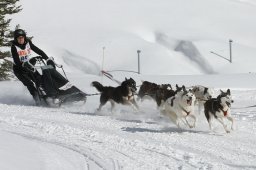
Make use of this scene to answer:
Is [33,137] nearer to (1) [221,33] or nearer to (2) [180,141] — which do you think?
(2) [180,141]

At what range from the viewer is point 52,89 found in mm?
13016

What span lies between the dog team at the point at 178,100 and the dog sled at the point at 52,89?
0.73 metres

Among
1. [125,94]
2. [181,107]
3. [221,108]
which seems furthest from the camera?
[125,94]

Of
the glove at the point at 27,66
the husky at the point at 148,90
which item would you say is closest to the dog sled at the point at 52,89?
the glove at the point at 27,66

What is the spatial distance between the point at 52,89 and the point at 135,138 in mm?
4704

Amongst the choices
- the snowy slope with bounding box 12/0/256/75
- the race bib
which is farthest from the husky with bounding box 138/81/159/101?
the snowy slope with bounding box 12/0/256/75

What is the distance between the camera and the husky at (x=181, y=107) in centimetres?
976

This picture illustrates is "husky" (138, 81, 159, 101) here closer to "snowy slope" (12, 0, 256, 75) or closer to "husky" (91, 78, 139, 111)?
"husky" (91, 78, 139, 111)

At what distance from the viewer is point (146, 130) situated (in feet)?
31.4

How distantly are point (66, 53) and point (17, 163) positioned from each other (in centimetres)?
3297

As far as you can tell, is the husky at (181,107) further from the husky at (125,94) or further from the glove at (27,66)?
the glove at (27,66)

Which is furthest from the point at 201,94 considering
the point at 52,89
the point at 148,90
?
the point at 52,89

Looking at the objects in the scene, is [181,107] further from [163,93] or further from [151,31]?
[151,31]

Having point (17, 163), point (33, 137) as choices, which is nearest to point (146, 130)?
point (33, 137)
